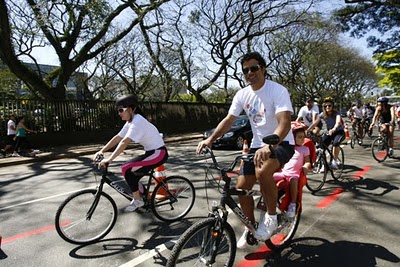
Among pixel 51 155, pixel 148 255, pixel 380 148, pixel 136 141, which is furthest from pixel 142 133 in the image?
pixel 51 155

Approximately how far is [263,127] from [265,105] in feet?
0.75

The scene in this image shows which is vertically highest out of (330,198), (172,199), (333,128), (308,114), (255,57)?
(255,57)

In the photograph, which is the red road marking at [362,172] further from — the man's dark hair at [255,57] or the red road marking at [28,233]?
the red road marking at [28,233]

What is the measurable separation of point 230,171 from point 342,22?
18457 millimetres

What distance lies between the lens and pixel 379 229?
4297 mm

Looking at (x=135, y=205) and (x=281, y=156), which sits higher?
(x=281, y=156)

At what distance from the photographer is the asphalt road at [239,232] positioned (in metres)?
3.62

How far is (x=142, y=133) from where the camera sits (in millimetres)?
4477

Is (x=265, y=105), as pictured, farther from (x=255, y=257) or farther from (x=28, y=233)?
(x=28, y=233)


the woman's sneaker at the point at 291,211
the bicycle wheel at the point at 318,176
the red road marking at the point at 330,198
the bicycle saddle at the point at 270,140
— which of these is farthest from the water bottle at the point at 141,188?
the bicycle wheel at the point at 318,176

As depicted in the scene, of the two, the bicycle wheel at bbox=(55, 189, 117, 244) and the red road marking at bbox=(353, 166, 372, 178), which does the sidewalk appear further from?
the red road marking at bbox=(353, 166, 372, 178)

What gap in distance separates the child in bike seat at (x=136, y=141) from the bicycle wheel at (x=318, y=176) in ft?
10.3

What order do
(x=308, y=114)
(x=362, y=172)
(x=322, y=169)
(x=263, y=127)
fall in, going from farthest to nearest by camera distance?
1. (x=308, y=114)
2. (x=362, y=172)
3. (x=322, y=169)
4. (x=263, y=127)

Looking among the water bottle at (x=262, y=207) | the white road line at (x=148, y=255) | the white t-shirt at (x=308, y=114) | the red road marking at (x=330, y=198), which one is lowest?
the white road line at (x=148, y=255)
